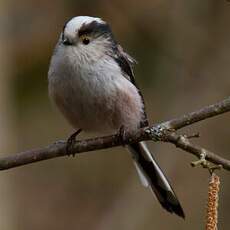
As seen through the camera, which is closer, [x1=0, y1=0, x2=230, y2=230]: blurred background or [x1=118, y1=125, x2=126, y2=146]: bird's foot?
[x1=118, y1=125, x2=126, y2=146]: bird's foot

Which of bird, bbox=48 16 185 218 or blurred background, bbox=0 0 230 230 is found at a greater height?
bird, bbox=48 16 185 218

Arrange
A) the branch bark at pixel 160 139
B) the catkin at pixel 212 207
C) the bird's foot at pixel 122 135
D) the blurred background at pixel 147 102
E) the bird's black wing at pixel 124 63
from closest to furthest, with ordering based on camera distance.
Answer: the catkin at pixel 212 207 < the branch bark at pixel 160 139 < the bird's foot at pixel 122 135 < the bird's black wing at pixel 124 63 < the blurred background at pixel 147 102

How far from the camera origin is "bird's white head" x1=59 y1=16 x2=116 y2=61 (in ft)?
11.3

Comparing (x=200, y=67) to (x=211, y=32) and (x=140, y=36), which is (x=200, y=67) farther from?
(x=140, y=36)

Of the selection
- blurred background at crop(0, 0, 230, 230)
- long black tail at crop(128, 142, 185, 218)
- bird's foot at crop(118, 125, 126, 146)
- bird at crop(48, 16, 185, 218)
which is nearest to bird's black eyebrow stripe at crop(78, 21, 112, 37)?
bird at crop(48, 16, 185, 218)

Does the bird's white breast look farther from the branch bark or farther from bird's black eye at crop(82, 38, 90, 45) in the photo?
the branch bark

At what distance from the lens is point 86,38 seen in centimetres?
354

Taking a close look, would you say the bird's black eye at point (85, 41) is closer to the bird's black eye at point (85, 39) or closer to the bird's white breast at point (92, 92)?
the bird's black eye at point (85, 39)

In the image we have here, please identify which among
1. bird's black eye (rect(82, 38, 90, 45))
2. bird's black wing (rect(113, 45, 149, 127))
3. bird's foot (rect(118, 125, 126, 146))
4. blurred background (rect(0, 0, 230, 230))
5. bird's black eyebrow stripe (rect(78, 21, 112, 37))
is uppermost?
bird's black eyebrow stripe (rect(78, 21, 112, 37))

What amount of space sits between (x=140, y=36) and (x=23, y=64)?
1.03m

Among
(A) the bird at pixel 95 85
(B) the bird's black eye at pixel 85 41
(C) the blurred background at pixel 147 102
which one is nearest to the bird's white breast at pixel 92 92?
(A) the bird at pixel 95 85

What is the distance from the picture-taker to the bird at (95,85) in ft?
11.4

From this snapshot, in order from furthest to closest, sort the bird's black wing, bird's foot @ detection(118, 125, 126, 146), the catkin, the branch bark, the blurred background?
1. the blurred background
2. the bird's black wing
3. bird's foot @ detection(118, 125, 126, 146)
4. the branch bark
5. the catkin

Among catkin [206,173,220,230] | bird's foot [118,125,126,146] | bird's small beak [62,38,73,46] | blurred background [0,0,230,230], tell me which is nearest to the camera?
catkin [206,173,220,230]
